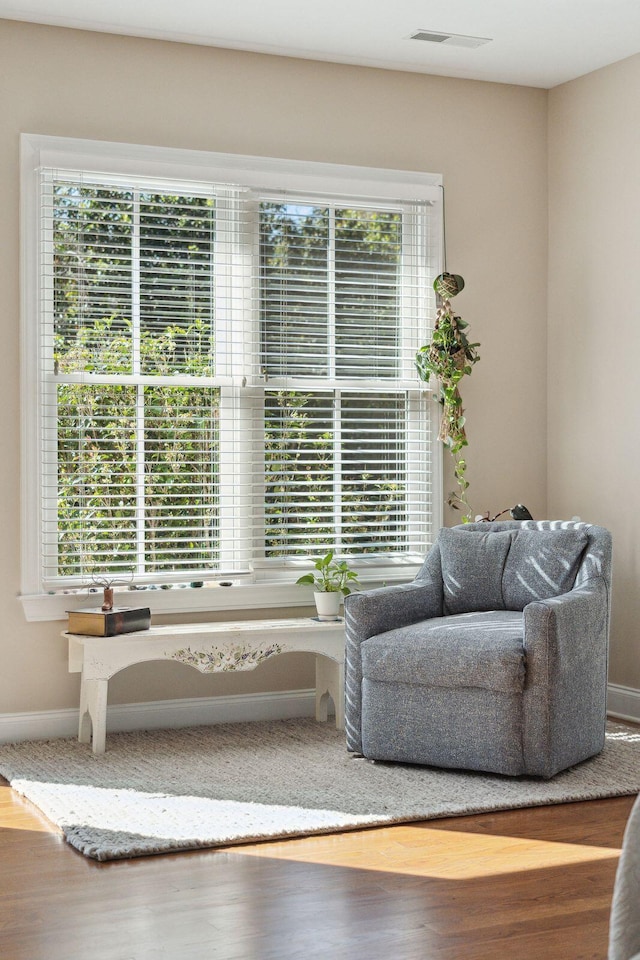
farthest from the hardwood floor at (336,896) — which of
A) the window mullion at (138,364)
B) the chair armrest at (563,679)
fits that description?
the window mullion at (138,364)

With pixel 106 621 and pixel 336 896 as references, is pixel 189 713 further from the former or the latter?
pixel 336 896

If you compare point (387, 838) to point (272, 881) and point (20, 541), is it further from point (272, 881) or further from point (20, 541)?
point (20, 541)

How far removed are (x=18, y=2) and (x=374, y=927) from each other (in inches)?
143

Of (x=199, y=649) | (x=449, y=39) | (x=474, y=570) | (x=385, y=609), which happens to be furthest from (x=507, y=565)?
(x=449, y=39)

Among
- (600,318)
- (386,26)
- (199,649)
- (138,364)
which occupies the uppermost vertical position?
(386,26)

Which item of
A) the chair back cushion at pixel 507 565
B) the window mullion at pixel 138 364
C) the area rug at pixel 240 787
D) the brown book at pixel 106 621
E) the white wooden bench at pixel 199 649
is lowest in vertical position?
the area rug at pixel 240 787

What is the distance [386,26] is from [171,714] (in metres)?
3.03

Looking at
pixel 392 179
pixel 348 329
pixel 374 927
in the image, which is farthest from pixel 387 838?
pixel 392 179

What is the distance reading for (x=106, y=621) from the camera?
4465 mm

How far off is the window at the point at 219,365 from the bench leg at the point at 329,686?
18.0 inches

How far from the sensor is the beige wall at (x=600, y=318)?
513 cm

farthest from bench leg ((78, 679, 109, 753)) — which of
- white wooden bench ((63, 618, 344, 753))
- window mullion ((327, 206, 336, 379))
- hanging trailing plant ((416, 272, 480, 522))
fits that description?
hanging trailing plant ((416, 272, 480, 522))

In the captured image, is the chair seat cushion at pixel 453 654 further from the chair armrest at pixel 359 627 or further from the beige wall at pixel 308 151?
the beige wall at pixel 308 151

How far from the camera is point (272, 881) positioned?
3.04 meters
